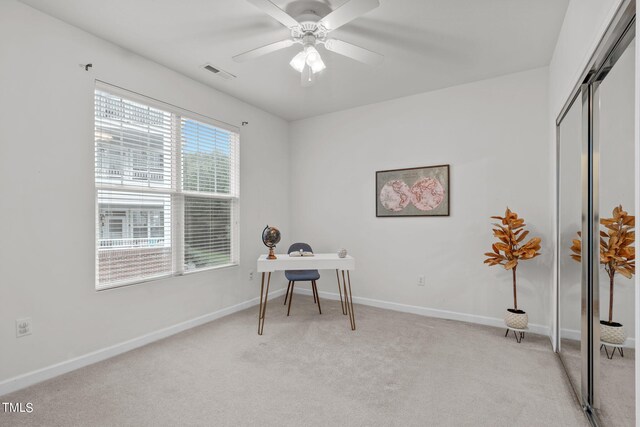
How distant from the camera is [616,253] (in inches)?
58.3

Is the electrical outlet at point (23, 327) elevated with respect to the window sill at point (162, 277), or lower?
lower

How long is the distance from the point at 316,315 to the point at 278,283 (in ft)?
3.60

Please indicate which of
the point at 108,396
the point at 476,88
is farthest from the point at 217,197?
the point at 476,88

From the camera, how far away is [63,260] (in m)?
2.40

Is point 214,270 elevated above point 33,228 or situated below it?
below

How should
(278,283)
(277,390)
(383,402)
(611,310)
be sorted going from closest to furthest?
(611,310) < (383,402) < (277,390) < (278,283)

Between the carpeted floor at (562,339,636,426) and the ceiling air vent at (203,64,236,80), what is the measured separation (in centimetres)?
361

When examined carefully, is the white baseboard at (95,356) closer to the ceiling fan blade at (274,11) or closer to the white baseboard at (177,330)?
the white baseboard at (177,330)

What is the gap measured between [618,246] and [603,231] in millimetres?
215

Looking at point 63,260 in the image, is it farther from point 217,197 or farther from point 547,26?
point 547,26

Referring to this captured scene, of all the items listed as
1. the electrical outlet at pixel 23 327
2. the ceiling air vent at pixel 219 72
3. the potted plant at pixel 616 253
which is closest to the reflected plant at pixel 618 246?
the potted plant at pixel 616 253

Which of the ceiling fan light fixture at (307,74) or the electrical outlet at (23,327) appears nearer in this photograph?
the electrical outlet at (23,327)

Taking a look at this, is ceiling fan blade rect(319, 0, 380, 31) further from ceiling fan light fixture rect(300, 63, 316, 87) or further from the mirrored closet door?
the mirrored closet door

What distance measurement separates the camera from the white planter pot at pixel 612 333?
1.37m
